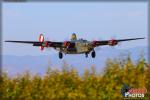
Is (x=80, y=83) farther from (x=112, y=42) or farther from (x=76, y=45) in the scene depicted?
(x=112, y=42)

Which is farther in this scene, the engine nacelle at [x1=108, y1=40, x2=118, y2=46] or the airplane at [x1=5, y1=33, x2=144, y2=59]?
the engine nacelle at [x1=108, y1=40, x2=118, y2=46]

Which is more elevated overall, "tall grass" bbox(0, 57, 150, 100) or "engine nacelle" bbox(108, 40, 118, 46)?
"engine nacelle" bbox(108, 40, 118, 46)

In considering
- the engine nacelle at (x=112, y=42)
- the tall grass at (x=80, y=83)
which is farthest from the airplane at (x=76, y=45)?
the tall grass at (x=80, y=83)

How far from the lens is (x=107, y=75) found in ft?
129

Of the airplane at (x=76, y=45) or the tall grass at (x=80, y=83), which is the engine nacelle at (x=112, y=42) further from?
the tall grass at (x=80, y=83)

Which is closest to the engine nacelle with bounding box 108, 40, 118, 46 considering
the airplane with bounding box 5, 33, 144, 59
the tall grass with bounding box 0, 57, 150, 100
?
the airplane with bounding box 5, 33, 144, 59

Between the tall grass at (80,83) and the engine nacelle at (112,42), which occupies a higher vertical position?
the engine nacelle at (112,42)

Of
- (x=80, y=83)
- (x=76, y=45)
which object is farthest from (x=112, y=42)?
(x=80, y=83)

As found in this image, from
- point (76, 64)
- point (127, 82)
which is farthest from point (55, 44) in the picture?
point (127, 82)

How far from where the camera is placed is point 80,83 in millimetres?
40188

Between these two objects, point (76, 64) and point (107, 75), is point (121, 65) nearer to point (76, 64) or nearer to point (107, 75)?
point (107, 75)

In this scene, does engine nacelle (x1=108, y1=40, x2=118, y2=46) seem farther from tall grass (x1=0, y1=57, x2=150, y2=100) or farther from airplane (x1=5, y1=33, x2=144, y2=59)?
tall grass (x1=0, y1=57, x2=150, y2=100)

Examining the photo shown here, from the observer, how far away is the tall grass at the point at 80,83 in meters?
38.0

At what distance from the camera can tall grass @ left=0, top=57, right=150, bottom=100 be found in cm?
3803
